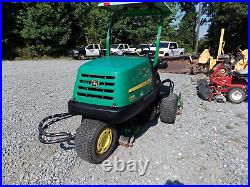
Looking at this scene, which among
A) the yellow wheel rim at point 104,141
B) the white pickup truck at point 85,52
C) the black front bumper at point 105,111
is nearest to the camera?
the black front bumper at point 105,111

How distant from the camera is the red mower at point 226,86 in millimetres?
6199

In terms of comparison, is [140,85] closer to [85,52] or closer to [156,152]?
[156,152]

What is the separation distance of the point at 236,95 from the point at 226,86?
1.12 ft

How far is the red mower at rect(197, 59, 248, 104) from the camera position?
620cm

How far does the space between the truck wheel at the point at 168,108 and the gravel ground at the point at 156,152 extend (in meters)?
0.17

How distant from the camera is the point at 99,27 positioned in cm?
2122

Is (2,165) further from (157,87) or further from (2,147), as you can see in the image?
(157,87)

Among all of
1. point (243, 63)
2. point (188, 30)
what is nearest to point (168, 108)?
point (243, 63)

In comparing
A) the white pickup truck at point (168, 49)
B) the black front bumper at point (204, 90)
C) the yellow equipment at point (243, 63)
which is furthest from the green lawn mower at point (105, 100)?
the white pickup truck at point (168, 49)

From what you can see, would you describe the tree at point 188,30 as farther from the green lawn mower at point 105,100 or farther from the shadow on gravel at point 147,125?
the green lawn mower at point 105,100

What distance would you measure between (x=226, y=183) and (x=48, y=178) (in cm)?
233

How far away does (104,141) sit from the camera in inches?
138

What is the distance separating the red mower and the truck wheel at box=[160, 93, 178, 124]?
7.04ft

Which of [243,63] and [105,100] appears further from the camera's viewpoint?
[243,63]
